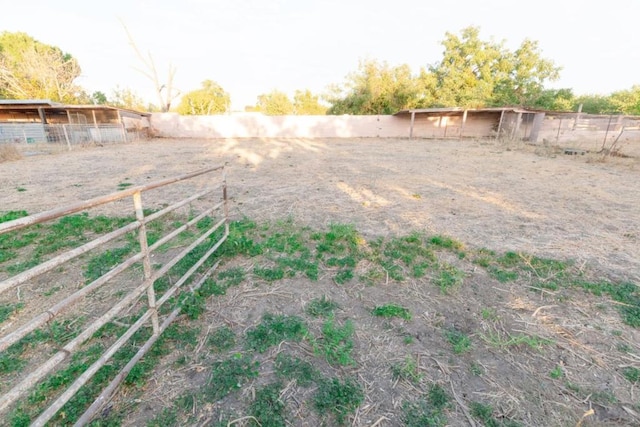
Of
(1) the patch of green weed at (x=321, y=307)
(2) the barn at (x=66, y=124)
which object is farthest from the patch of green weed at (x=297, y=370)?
(2) the barn at (x=66, y=124)

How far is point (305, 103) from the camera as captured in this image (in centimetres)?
5053

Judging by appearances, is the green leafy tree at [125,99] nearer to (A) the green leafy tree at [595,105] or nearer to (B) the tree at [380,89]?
(B) the tree at [380,89]

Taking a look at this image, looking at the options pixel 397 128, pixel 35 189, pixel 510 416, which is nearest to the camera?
pixel 510 416

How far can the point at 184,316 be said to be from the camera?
2.41 metres

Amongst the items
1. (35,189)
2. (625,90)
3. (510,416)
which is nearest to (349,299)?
(510,416)

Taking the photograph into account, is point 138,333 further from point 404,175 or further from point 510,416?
point 404,175

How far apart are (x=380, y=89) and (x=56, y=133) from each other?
2467 centimetres

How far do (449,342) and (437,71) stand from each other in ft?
109

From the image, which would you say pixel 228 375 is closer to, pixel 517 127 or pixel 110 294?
pixel 110 294

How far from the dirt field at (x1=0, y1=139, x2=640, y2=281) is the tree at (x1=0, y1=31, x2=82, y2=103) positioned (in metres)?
25.7

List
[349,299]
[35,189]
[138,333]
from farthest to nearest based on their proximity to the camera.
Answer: [35,189] < [349,299] < [138,333]

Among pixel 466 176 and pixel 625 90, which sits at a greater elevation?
pixel 625 90

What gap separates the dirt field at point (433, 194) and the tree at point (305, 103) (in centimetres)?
4268

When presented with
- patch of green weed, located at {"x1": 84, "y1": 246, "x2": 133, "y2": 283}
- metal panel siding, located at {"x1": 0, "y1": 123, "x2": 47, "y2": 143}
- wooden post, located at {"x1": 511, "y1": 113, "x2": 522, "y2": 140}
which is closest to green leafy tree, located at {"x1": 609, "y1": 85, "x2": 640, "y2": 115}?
wooden post, located at {"x1": 511, "y1": 113, "x2": 522, "y2": 140}
